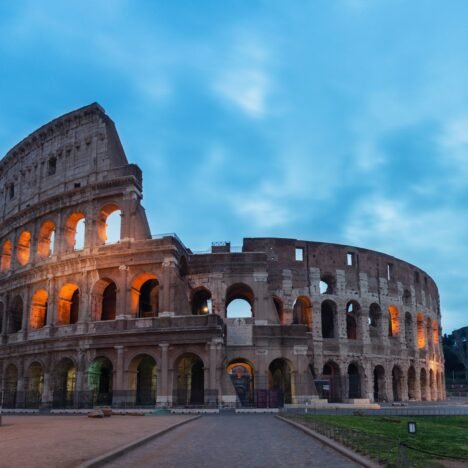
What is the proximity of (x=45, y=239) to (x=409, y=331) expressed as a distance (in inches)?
1217

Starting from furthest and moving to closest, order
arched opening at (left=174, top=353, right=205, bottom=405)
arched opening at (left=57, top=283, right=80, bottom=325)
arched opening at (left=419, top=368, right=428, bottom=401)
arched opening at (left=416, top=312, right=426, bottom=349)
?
arched opening at (left=416, top=312, right=426, bottom=349) < arched opening at (left=419, top=368, right=428, bottom=401) < arched opening at (left=57, top=283, right=80, bottom=325) < arched opening at (left=174, top=353, right=205, bottom=405)

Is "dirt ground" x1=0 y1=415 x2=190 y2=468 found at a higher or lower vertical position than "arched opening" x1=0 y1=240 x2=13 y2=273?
lower

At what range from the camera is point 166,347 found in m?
32.3

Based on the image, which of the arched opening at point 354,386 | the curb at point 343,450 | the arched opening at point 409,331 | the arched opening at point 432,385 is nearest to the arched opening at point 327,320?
the arched opening at point 354,386

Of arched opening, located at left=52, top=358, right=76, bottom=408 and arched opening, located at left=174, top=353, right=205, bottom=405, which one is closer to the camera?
arched opening, located at left=174, top=353, right=205, bottom=405

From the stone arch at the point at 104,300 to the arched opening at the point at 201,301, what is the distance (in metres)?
5.53

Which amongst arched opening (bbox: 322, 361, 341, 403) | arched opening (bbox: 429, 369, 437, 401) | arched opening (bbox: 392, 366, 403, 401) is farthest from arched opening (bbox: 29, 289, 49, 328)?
arched opening (bbox: 429, 369, 437, 401)

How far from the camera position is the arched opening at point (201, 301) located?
39.2 metres

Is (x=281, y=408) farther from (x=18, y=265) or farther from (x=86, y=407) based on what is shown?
(x=18, y=265)

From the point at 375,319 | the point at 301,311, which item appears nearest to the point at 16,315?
the point at 301,311

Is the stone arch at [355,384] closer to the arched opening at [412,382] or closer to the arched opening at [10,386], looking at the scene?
the arched opening at [412,382]

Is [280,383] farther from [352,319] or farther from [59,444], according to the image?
[59,444]

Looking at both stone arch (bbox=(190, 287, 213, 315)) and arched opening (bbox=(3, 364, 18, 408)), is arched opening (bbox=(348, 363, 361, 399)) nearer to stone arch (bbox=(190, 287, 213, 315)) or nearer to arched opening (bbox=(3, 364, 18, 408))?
stone arch (bbox=(190, 287, 213, 315))

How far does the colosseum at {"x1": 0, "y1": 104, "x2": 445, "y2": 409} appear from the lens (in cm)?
3322
